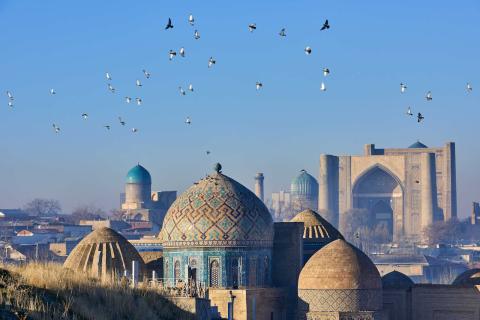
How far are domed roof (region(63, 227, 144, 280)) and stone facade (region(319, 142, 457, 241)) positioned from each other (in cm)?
7499

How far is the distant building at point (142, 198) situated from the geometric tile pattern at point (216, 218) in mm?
66767

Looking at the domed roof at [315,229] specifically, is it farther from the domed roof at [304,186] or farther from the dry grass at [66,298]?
the domed roof at [304,186]

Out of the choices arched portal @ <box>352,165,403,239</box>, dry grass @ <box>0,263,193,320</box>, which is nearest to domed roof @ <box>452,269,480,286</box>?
dry grass @ <box>0,263,193,320</box>

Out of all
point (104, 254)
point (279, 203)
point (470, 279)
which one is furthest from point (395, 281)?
point (279, 203)

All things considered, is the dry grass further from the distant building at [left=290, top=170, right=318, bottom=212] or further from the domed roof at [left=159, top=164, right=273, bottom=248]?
the distant building at [left=290, top=170, right=318, bottom=212]

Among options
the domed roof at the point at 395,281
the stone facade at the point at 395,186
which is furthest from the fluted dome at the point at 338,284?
the stone facade at the point at 395,186

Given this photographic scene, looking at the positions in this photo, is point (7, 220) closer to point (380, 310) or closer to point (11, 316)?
point (380, 310)

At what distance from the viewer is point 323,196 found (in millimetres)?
117750

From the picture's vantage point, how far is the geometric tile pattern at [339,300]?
35.0 m

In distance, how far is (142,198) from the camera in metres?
107

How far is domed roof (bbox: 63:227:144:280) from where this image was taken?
3469 cm

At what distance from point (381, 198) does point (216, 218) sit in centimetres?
8230

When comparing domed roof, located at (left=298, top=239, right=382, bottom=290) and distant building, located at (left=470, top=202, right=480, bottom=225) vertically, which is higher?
distant building, located at (left=470, top=202, right=480, bottom=225)

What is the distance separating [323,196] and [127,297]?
101 metres
